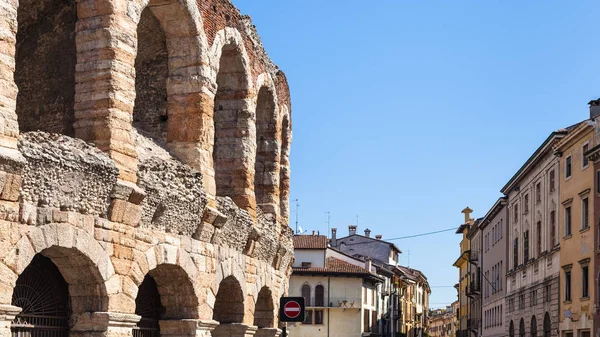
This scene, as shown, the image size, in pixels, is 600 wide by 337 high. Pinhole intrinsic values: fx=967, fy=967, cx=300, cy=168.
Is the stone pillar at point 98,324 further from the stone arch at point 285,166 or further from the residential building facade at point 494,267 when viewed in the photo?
the residential building facade at point 494,267

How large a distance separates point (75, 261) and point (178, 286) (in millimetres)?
3419

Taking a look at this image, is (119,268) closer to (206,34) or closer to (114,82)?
(114,82)

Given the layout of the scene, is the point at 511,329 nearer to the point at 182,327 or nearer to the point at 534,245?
the point at 534,245

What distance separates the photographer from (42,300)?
13391 mm

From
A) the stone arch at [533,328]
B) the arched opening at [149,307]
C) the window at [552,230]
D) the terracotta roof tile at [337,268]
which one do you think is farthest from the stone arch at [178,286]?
the terracotta roof tile at [337,268]

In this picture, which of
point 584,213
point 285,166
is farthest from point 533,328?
point 285,166

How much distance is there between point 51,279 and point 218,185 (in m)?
6.26

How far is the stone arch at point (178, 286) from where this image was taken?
15.6 metres

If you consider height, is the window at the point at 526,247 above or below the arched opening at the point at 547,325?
above

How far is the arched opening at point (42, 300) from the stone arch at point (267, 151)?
8.61 m

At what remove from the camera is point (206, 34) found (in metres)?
17.3

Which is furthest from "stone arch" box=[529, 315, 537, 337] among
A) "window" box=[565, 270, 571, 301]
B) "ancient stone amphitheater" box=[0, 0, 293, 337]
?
"ancient stone amphitheater" box=[0, 0, 293, 337]

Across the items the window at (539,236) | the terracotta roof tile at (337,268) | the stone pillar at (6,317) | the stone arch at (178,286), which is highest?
the window at (539,236)

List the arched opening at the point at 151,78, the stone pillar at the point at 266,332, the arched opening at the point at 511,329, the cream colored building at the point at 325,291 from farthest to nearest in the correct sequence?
the cream colored building at the point at 325,291 < the arched opening at the point at 511,329 < the stone pillar at the point at 266,332 < the arched opening at the point at 151,78
